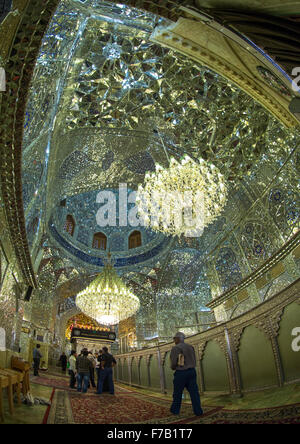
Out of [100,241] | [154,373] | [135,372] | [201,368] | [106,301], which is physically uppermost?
[100,241]

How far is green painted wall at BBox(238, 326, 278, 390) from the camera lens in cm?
406

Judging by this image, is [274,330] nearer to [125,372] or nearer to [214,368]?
[214,368]

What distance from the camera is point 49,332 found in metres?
11.5

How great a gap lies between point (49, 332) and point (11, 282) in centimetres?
621

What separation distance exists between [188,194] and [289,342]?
3388 millimetres

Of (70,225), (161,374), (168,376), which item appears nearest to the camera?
(168,376)

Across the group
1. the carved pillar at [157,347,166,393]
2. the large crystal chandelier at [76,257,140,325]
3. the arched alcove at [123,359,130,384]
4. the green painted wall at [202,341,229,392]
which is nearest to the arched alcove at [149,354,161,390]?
the carved pillar at [157,347,166,393]

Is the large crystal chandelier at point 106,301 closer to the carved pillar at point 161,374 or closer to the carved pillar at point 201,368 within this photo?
the carved pillar at point 161,374

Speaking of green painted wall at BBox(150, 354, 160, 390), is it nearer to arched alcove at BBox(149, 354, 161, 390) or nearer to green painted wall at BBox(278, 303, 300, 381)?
arched alcove at BBox(149, 354, 161, 390)

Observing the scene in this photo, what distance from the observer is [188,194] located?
5926mm

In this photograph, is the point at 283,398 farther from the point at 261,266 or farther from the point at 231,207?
the point at 231,207

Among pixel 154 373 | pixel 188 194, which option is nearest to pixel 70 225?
pixel 154 373

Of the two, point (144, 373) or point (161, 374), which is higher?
point (161, 374)

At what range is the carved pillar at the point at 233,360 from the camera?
459cm
